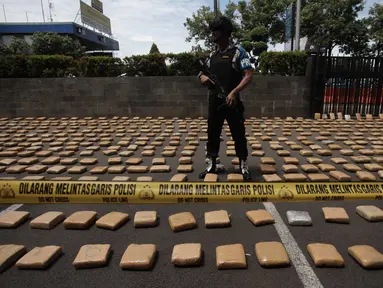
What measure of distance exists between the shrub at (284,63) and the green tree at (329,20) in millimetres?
21700

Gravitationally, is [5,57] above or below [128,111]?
above

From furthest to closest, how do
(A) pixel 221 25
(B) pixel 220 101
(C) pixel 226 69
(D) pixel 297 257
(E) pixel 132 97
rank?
(E) pixel 132 97 → (B) pixel 220 101 → (C) pixel 226 69 → (A) pixel 221 25 → (D) pixel 297 257

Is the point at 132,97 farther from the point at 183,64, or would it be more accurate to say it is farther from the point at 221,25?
the point at 221,25

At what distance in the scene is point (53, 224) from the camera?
264 cm

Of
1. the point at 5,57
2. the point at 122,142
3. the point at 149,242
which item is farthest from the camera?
the point at 5,57

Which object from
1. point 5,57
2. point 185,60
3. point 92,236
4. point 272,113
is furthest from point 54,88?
point 92,236

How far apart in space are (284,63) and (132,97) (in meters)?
5.24

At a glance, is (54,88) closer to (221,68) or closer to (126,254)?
(221,68)

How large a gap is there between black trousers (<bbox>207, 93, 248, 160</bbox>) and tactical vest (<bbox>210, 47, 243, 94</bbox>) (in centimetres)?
22

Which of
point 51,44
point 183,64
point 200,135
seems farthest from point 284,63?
point 51,44

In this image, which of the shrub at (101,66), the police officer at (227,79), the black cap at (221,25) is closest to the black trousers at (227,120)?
the police officer at (227,79)

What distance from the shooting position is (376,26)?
29.1m

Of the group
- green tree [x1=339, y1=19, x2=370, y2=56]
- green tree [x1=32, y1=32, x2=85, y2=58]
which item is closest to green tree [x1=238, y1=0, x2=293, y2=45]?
green tree [x1=339, y1=19, x2=370, y2=56]

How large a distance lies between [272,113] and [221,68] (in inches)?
231
